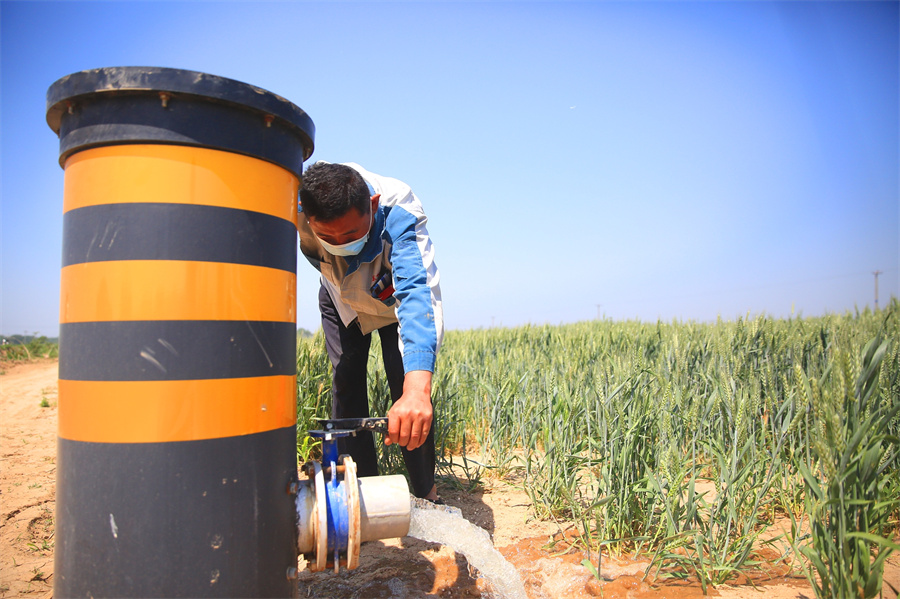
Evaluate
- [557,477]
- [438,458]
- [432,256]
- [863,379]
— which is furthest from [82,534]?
[438,458]

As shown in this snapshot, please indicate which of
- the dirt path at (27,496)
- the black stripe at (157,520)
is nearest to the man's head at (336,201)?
the black stripe at (157,520)

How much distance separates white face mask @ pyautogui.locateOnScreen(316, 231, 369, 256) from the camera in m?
1.92

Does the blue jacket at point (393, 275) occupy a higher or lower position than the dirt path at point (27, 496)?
higher

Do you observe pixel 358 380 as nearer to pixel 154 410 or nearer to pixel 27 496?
pixel 154 410

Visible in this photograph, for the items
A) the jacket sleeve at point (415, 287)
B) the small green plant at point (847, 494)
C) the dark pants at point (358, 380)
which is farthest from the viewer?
the dark pants at point (358, 380)

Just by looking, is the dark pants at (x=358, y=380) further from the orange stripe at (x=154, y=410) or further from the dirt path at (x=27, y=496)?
the orange stripe at (x=154, y=410)

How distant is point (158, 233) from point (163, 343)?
0.72 ft

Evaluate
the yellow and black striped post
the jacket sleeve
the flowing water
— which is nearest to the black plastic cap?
the yellow and black striped post

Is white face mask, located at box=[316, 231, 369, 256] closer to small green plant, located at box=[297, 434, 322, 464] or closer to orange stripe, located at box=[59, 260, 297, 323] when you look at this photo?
orange stripe, located at box=[59, 260, 297, 323]

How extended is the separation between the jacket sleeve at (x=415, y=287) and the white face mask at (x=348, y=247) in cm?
10

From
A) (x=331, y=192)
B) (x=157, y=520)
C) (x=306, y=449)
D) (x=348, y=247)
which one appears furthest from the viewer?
(x=306, y=449)

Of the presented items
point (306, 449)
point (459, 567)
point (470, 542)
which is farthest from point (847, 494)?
point (306, 449)

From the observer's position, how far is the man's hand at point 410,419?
1.43m

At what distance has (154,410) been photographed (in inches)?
39.5
